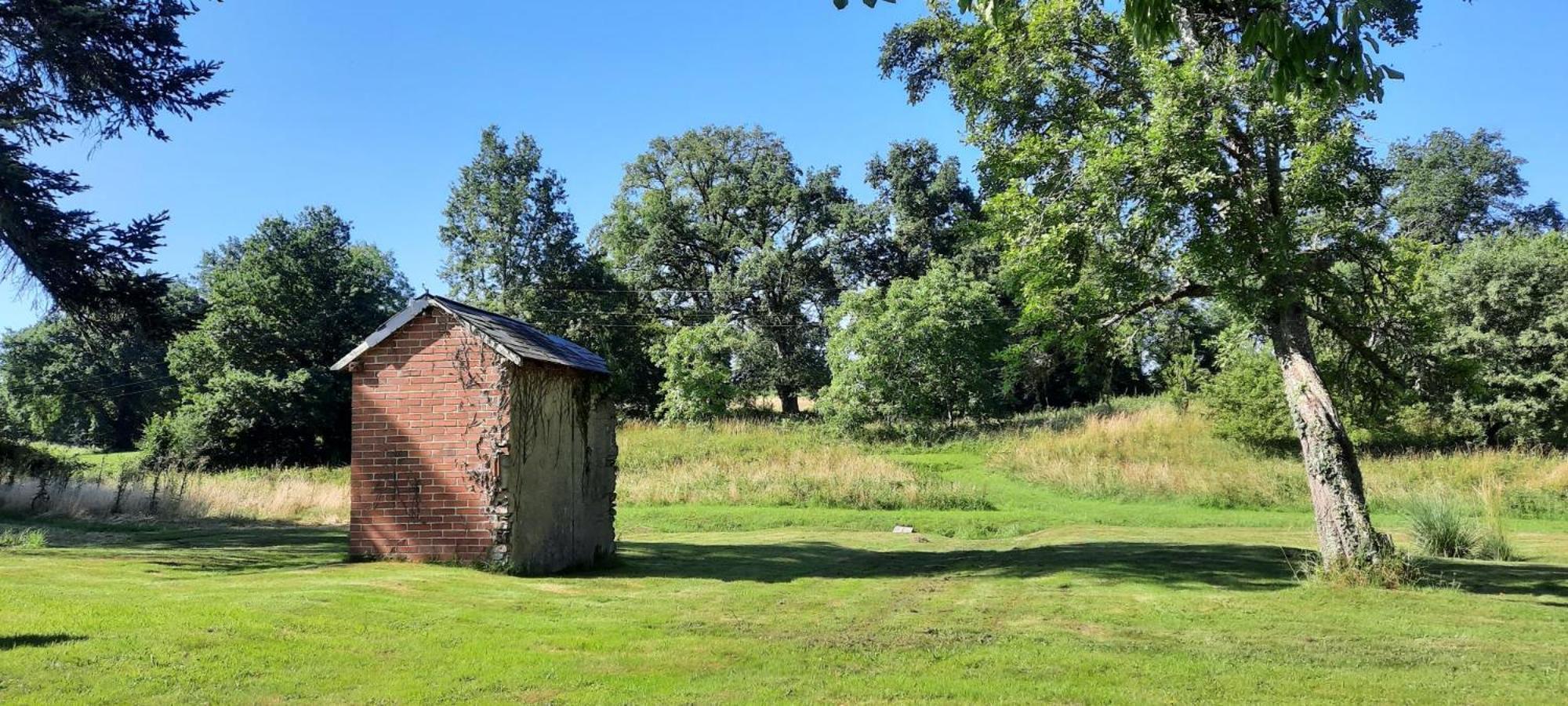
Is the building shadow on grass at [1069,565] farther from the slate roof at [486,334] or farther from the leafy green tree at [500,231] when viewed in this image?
the leafy green tree at [500,231]

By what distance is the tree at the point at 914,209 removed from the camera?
167 feet

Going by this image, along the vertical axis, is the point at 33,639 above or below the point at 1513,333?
below

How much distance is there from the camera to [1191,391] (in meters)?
33.3

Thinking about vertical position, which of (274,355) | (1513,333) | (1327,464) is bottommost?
(1327,464)

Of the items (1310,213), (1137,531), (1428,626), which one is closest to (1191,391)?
(1137,531)

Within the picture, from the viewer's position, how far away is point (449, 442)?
36.8 feet

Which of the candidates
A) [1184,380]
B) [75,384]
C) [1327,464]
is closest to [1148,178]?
[1327,464]

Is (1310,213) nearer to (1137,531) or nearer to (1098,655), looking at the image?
(1137,531)

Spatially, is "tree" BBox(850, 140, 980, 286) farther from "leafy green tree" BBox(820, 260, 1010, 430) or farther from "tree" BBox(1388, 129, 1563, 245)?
"tree" BBox(1388, 129, 1563, 245)

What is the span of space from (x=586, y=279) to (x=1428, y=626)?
4421 cm

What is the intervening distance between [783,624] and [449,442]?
5.36 m

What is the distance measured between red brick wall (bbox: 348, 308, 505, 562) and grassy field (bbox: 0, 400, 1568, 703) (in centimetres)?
55

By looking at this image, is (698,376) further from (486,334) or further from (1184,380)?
(486,334)

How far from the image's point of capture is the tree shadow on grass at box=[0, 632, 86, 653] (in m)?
5.67
